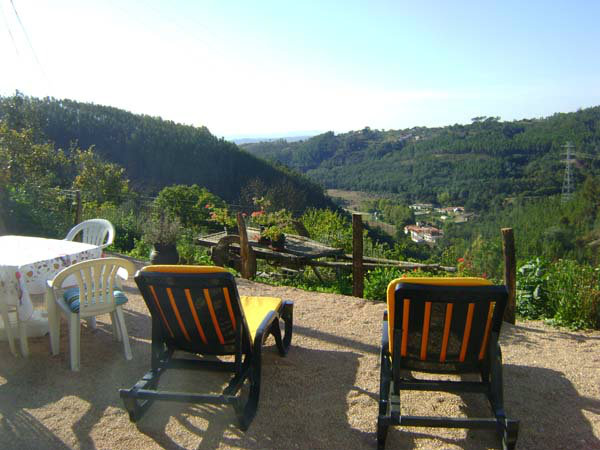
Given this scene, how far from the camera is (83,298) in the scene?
342 centimetres

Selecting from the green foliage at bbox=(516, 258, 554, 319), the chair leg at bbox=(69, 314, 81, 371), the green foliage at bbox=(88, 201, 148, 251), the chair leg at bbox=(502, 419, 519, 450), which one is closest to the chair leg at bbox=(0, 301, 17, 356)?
the chair leg at bbox=(69, 314, 81, 371)

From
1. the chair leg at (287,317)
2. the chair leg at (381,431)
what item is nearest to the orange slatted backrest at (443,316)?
the chair leg at (381,431)

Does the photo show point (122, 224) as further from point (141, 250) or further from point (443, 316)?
point (443, 316)

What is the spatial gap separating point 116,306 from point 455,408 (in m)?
2.37

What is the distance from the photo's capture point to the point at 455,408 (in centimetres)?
294

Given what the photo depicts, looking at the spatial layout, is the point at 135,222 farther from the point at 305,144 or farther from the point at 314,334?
the point at 305,144

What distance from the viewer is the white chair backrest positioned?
10.9ft

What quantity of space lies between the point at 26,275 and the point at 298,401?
6.82 feet

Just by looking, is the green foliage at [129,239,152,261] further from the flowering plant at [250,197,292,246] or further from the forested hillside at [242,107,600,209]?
the forested hillside at [242,107,600,209]

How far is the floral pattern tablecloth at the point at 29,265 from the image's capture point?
3443mm

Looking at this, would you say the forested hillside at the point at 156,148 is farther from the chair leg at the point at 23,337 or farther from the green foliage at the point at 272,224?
the chair leg at the point at 23,337

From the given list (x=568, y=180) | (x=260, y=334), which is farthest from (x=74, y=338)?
(x=568, y=180)

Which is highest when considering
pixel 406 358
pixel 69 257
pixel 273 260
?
pixel 69 257

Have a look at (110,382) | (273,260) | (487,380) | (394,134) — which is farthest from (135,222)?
(394,134)
